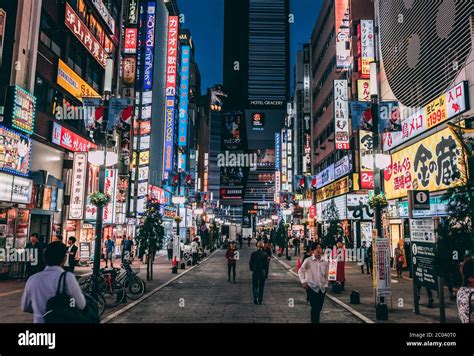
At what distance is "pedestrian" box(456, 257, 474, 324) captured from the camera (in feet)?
15.6

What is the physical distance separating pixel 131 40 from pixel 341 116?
66.3 feet

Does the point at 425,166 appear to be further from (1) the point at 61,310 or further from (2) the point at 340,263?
(1) the point at 61,310

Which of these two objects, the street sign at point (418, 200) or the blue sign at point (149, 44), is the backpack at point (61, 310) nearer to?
the street sign at point (418, 200)

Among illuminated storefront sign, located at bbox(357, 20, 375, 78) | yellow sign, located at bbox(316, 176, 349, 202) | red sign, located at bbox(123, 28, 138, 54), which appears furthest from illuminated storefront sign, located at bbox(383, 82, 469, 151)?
red sign, located at bbox(123, 28, 138, 54)

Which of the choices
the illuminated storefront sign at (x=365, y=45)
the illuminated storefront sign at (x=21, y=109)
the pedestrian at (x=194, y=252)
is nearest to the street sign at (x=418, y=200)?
the illuminated storefront sign at (x=21, y=109)

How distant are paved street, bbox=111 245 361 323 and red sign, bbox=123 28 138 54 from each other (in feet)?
83.7

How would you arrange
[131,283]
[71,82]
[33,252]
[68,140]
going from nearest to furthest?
[131,283] < [33,252] < [68,140] < [71,82]

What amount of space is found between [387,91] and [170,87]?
31905 millimetres

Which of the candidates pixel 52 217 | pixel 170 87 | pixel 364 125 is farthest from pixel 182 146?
pixel 364 125

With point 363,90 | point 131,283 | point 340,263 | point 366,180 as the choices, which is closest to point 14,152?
point 131,283

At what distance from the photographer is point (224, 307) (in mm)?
11445

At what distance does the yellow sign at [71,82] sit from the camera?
2409cm
